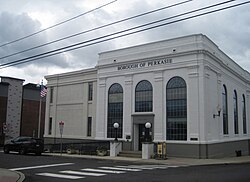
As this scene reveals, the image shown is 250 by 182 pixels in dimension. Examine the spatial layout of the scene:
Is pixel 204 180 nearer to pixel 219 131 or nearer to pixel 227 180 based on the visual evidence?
pixel 227 180

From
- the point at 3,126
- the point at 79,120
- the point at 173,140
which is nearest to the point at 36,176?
the point at 173,140

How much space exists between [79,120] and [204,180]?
23919 mm

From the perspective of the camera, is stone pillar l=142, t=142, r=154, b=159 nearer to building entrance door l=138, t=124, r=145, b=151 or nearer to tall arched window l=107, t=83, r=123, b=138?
building entrance door l=138, t=124, r=145, b=151

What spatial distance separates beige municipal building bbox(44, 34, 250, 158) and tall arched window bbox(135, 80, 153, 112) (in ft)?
0.15

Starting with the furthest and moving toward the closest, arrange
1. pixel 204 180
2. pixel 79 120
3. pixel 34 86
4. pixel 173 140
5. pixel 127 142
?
pixel 34 86, pixel 79 120, pixel 127 142, pixel 173 140, pixel 204 180

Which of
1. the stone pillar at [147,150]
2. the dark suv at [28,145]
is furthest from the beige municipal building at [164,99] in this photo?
the dark suv at [28,145]

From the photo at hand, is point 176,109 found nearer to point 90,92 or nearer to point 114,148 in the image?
point 114,148

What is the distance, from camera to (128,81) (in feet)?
104

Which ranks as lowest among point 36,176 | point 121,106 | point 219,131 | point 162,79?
point 36,176

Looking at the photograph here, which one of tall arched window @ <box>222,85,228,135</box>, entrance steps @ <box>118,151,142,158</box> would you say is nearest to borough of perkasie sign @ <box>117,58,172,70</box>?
tall arched window @ <box>222,85,228,135</box>

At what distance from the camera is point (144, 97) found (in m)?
30.4

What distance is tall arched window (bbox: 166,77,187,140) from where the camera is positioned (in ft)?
91.0

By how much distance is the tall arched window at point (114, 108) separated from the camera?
3195 cm

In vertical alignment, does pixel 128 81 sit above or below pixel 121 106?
above
